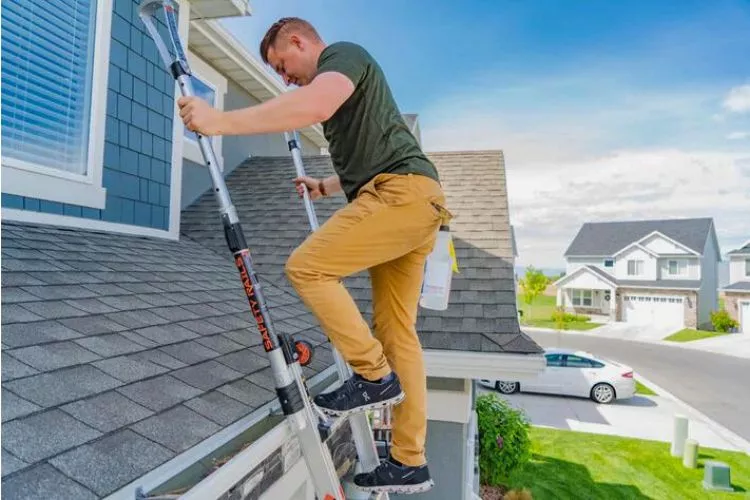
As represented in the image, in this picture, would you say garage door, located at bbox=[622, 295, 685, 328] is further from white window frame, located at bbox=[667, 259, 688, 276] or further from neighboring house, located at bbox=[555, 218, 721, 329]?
white window frame, located at bbox=[667, 259, 688, 276]

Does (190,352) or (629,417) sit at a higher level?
(190,352)

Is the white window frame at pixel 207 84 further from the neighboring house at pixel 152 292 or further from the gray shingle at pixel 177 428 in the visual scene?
the gray shingle at pixel 177 428

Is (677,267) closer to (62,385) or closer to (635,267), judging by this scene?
(635,267)

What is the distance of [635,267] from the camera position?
33562 mm

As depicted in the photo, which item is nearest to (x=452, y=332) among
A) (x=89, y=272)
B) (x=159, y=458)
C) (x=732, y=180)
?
(x=89, y=272)

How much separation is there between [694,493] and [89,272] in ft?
33.0

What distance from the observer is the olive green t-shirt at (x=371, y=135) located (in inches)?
77.2

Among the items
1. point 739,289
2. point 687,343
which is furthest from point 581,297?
point 687,343

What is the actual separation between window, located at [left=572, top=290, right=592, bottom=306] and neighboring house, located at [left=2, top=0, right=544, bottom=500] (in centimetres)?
3184

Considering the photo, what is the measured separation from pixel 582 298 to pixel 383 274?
37173 mm

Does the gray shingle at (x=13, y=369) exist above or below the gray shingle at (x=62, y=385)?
above

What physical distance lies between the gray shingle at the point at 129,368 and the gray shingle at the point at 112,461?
1.34ft

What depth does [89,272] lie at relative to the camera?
3.02 metres

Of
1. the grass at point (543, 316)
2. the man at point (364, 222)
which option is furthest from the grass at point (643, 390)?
the man at point (364, 222)
